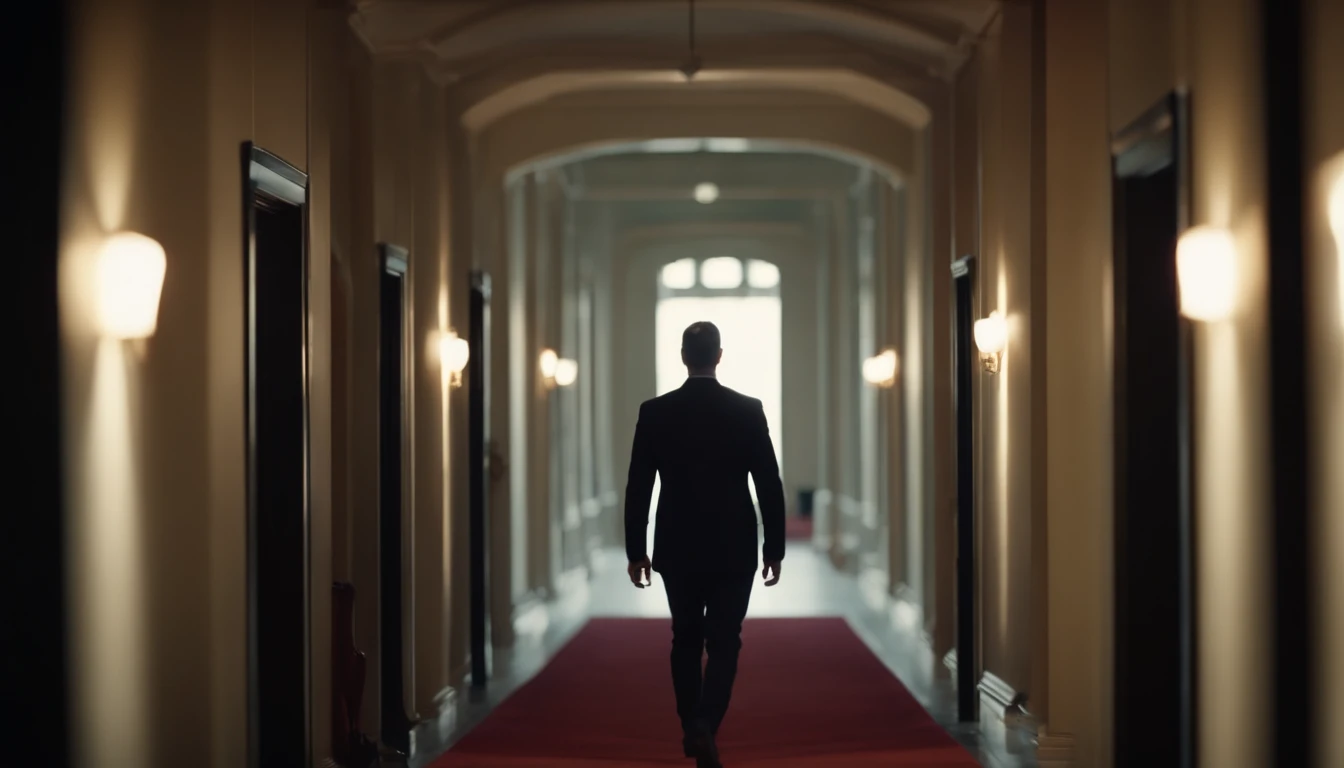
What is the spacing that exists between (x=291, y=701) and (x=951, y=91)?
19.1 ft

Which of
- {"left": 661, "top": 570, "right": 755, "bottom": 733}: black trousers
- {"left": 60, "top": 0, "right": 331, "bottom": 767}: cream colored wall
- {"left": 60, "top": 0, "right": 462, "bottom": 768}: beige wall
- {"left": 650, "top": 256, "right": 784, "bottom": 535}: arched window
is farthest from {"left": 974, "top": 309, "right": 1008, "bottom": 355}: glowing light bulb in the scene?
{"left": 650, "top": 256, "right": 784, "bottom": 535}: arched window

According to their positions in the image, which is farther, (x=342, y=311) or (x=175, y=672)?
(x=342, y=311)

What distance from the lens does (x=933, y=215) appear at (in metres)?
10.1

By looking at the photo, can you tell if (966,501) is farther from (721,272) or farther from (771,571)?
(721,272)

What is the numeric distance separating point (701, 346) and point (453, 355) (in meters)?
3.13

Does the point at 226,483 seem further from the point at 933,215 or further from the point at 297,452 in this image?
the point at 933,215

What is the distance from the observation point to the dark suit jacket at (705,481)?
604 centimetres

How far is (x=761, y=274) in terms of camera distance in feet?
78.3

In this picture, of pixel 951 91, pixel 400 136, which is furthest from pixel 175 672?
pixel 951 91

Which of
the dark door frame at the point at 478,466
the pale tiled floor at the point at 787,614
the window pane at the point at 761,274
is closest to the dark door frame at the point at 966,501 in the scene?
the pale tiled floor at the point at 787,614

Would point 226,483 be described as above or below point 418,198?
below

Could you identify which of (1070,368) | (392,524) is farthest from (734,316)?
(1070,368)

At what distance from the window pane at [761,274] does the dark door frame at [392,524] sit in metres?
16.0

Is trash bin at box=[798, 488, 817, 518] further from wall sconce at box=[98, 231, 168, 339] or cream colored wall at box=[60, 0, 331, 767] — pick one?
wall sconce at box=[98, 231, 168, 339]
